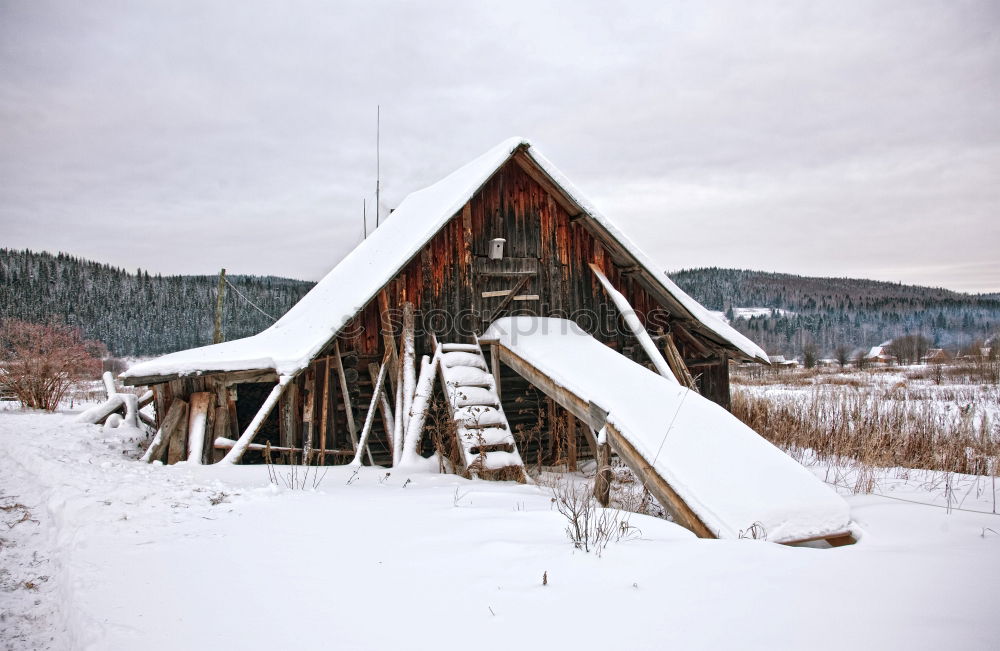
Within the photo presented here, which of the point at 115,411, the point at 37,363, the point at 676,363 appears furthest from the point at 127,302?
the point at 676,363

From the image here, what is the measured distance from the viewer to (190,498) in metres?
4.80

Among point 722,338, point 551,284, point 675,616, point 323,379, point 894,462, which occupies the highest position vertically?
point 551,284

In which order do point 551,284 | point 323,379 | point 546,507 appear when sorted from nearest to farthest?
1. point 546,507
2. point 323,379
3. point 551,284

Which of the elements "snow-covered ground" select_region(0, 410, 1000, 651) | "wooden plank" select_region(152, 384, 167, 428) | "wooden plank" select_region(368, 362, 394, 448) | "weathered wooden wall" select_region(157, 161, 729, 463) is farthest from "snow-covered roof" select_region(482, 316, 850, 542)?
"wooden plank" select_region(152, 384, 167, 428)

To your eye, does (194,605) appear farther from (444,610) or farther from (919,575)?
(919,575)

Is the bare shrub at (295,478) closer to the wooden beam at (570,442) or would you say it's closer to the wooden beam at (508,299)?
the wooden beam at (508,299)

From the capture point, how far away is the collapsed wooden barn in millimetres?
7598

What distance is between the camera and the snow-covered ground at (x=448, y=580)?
2.43 m

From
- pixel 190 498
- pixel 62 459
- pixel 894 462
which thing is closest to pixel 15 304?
pixel 62 459

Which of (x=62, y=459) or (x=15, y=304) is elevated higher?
(x=15, y=304)

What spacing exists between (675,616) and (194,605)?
7.83ft

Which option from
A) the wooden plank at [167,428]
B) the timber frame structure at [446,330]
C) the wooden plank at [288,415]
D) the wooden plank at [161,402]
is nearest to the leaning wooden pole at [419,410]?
the timber frame structure at [446,330]

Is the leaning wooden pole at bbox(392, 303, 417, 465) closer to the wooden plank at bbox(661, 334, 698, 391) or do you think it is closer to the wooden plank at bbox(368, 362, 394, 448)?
the wooden plank at bbox(368, 362, 394, 448)

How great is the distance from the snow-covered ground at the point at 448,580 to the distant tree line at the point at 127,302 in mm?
53550
